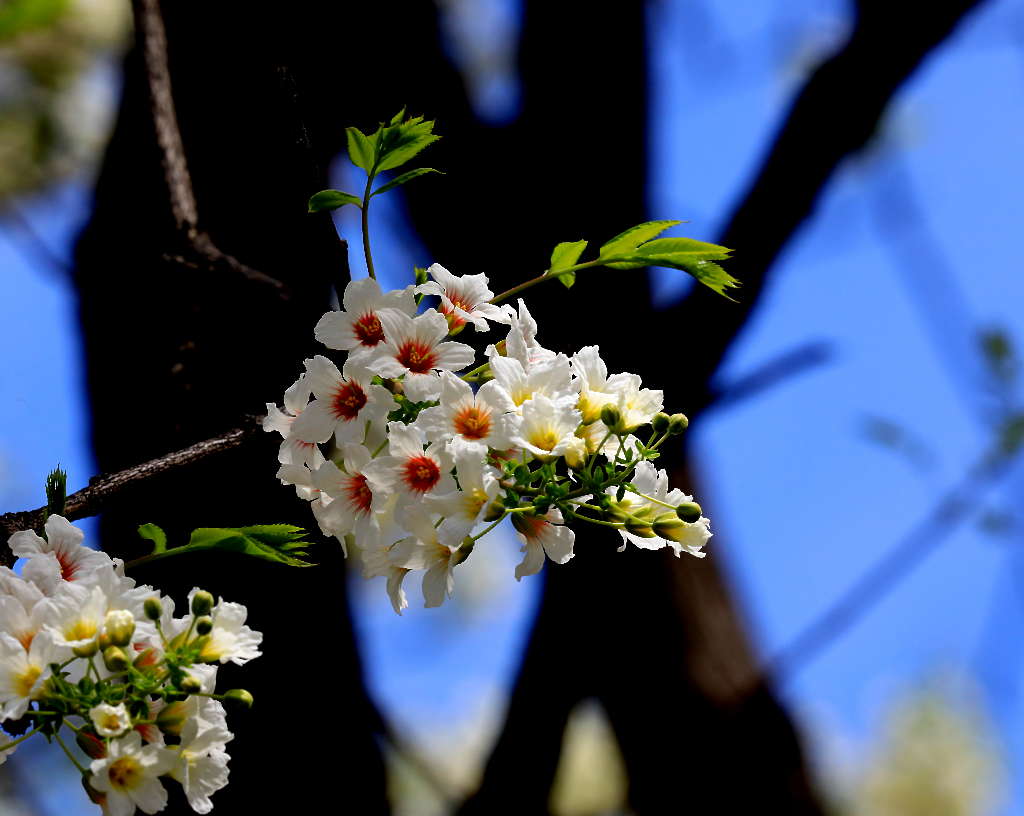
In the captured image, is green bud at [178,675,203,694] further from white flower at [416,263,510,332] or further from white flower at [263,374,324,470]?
white flower at [416,263,510,332]

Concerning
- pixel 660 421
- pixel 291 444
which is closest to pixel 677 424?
pixel 660 421

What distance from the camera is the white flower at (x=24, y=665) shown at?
87 cm

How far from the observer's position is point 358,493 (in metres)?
1.00

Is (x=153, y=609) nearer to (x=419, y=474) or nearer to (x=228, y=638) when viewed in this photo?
(x=228, y=638)

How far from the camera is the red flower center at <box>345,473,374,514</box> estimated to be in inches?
39.1

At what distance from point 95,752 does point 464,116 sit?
2.02 meters

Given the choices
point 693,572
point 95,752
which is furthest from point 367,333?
point 693,572

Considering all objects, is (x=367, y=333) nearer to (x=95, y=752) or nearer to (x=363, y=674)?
(x=95, y=752)

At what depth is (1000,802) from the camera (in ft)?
26.0

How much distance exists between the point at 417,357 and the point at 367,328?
0.07m

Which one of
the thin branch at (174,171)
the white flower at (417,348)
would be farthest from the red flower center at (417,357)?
the thin branch at (174,171)

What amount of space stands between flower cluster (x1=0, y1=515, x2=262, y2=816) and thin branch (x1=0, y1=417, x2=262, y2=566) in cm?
12

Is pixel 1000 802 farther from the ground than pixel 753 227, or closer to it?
closer to it

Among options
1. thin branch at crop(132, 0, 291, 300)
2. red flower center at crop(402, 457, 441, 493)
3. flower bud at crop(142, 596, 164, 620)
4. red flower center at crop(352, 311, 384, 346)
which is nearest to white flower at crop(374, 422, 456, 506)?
red flower center at crop(402, 457, 441, 493)
